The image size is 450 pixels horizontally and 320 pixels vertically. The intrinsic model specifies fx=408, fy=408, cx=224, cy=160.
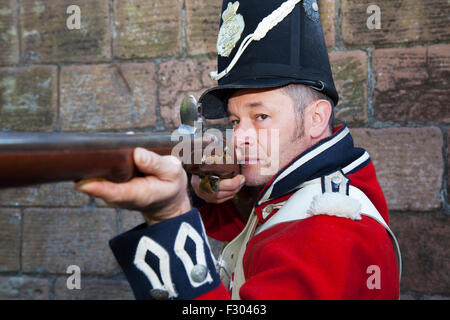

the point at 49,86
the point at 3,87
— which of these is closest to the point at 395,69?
the point at 49,86

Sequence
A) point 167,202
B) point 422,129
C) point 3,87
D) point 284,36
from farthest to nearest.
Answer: point 3,87 < point 422,129 < point 284,36 < point 167,202

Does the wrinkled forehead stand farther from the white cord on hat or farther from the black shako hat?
the white cord on hat

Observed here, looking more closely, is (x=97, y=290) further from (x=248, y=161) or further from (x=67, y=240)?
(x=248, y=161)

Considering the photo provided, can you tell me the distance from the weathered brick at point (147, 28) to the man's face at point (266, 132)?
4.54ft

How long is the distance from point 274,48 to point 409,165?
132 centimetres

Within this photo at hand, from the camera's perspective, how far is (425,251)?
2.41 m

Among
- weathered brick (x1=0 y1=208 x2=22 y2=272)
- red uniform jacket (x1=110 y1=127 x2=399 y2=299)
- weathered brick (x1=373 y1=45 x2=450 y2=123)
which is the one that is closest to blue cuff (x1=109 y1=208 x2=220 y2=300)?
red uniform jacket (x1=110 y1=127 x2=399 y2=299)

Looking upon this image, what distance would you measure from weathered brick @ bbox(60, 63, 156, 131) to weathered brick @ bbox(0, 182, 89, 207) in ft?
1.41

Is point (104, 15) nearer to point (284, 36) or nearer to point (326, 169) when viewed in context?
point (284, 36)

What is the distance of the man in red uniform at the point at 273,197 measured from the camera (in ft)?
3.38

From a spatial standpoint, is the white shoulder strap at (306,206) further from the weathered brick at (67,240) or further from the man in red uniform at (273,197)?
the weathered brick at (67,240)

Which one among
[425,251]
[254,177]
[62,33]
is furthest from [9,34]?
[425,251]
